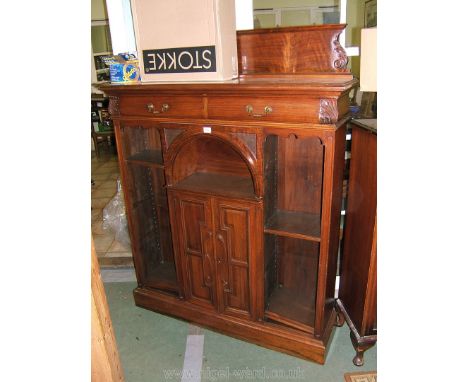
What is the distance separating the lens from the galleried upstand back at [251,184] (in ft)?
4.77

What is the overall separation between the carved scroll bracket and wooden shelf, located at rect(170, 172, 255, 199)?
50cm

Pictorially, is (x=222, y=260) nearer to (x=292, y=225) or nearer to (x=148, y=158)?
(x=292, y=225)

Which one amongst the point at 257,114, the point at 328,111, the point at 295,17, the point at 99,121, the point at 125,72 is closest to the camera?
the point at 328,111

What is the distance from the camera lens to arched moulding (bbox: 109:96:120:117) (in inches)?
69.8

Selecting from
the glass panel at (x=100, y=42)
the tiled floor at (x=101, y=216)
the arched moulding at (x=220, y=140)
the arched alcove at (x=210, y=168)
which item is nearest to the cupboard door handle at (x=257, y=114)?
the arched moulding at (x=220, y=140)

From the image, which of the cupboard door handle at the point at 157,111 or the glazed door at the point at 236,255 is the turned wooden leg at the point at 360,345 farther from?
the cupboard door handle at the point at 157,111

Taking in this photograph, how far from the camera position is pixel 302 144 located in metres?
1.76

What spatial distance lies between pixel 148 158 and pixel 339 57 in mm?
1117

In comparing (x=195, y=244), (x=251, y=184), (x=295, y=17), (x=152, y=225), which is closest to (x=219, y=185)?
(x=251, y=184)

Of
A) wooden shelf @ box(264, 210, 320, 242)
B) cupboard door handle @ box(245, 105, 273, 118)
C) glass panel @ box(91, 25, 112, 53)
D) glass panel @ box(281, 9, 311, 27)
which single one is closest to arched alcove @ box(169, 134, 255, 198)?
wooden shelf @ box(264, 210, 320, 242)

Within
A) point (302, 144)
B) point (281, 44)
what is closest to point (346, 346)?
point (302, 144)

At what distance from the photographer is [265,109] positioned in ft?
4.69
